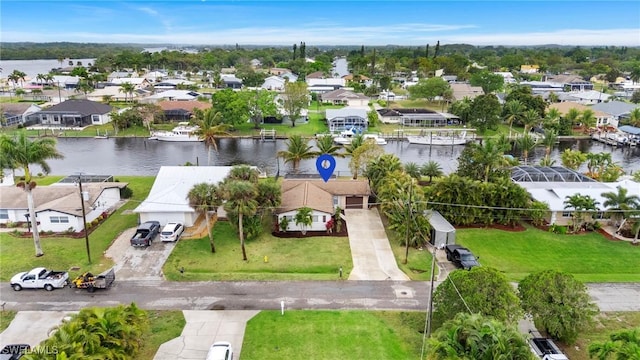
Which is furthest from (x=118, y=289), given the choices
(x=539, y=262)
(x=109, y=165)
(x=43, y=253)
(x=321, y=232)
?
(x=109, y=165)

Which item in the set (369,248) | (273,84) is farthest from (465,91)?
(369,248)

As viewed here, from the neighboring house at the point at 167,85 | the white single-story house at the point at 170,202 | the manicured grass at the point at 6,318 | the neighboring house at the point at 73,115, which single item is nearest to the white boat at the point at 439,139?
the white single-story house at the point at 170,202

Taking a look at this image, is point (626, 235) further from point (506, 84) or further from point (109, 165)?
point (506, 84)

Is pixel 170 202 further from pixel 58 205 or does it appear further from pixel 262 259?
pixel 262 259

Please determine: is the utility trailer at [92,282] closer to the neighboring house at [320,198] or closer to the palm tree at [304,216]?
the neighboring house at [320,198]

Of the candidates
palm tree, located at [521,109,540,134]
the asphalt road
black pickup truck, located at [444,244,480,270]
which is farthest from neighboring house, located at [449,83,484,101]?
the asphalt road

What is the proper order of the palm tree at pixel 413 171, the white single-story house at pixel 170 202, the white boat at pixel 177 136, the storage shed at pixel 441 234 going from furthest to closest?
the white boat at pixel 177 136
the palm tree at pixel 413 171
the white single-story house at pixel 170 202
the storage shed at pixel 441 234
